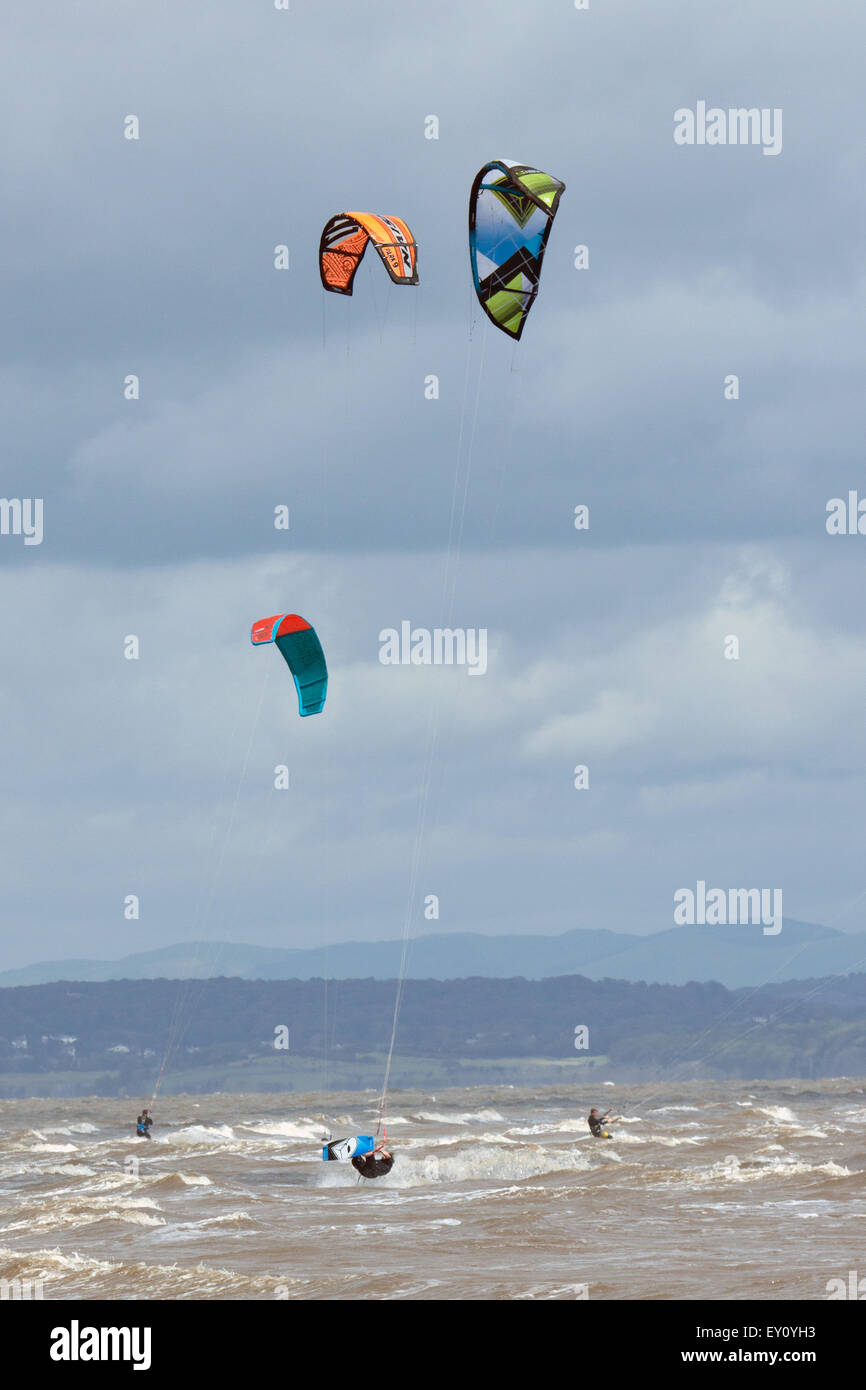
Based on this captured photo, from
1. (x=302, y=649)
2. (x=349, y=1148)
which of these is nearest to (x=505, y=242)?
(x=302, y=649)

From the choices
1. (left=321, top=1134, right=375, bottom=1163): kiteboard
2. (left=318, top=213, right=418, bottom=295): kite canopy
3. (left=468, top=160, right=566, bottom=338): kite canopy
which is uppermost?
(left=318, top=213, right=418, bottom=295): kite canopy

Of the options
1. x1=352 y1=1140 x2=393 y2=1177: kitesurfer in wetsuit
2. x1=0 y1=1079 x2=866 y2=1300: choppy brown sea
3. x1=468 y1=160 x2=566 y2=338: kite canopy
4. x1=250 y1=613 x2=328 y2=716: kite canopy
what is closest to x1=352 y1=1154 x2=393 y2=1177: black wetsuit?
x1=352 y1=1140 x2=393 y2=1177: kitesurfer in wetsuit

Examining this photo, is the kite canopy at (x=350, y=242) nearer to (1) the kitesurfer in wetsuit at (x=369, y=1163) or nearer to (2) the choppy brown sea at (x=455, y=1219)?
(1) the kitesurfer in wetsuit at (x=369, y=1163)

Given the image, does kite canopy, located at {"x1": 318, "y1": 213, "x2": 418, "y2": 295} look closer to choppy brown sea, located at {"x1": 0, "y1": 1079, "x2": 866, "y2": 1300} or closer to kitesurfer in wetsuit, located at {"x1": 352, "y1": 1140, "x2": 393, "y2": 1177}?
kitesurfer in wetsuit, located at {"x1": 352, "y1": 1140, "x2": 393, "y2": 1177}

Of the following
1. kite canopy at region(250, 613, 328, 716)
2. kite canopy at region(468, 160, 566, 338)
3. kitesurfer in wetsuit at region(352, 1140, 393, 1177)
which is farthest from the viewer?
kite canopy at region(250, 613, 328, 716)

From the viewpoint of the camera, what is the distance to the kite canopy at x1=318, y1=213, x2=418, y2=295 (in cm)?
2836

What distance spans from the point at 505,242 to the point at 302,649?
34.5 feet

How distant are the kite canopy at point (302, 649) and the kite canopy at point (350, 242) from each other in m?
6.64

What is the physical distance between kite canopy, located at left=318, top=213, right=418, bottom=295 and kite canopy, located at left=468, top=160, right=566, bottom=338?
2.25 meters

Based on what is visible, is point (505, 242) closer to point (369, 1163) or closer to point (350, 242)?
point (350, 242)
